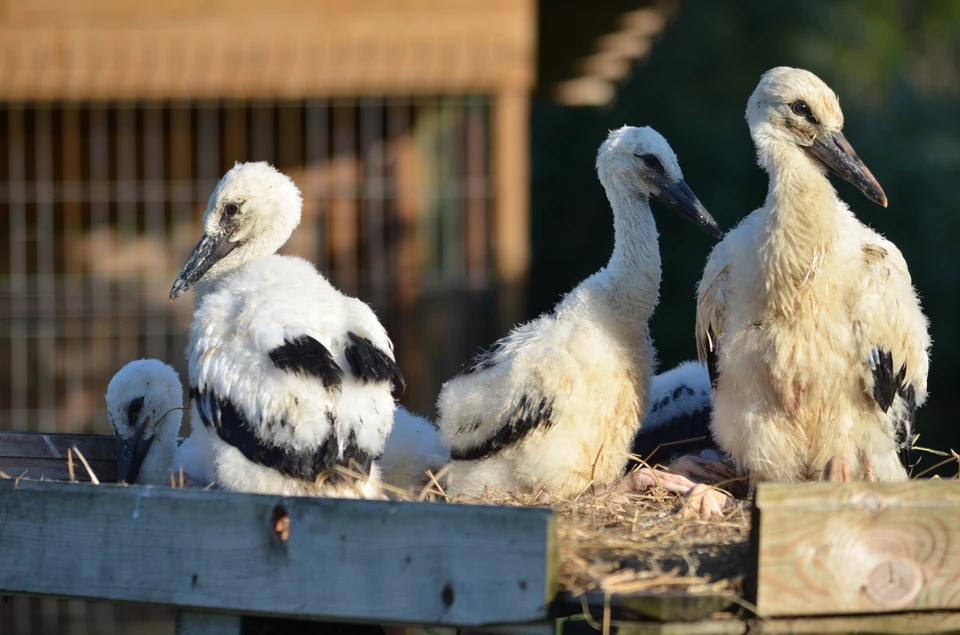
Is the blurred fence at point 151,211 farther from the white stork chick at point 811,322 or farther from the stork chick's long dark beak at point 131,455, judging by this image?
the white stork chick at point 811,322

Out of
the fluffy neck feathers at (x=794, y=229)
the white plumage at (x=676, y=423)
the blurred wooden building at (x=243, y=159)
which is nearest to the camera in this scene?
the fluffy neck feathers at (x=794, y=229)

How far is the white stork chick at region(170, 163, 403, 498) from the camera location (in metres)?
3.94

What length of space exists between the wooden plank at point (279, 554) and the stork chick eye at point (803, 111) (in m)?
2.21

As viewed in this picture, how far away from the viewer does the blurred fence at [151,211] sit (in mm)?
9672

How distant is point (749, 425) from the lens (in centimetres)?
457

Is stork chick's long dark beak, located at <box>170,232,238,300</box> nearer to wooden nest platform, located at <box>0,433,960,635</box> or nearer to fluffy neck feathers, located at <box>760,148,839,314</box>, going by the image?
wooden nest platform, located at <box>0,433,960,635</box>

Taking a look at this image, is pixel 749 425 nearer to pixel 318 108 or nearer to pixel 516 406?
pixel 516 406

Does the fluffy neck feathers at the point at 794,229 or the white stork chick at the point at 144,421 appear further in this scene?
the white stork chick at the point at 144,421

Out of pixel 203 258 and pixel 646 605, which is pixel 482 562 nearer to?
pixel 646 605

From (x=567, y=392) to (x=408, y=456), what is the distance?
692 mm

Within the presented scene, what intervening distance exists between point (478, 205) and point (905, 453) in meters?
4.64

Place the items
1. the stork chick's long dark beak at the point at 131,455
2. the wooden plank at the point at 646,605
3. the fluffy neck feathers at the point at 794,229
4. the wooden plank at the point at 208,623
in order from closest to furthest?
the wooden plank at the point at 646,605, the wooden plank at the point at 208,623, the fluffy neck feathers at the point at 794,229, the stork chick's long dark beak at the point at 131,455

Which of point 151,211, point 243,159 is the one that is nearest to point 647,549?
point 243,159

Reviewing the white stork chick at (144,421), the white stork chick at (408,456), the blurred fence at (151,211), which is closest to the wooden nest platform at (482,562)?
the white stork chick at (144,421)
